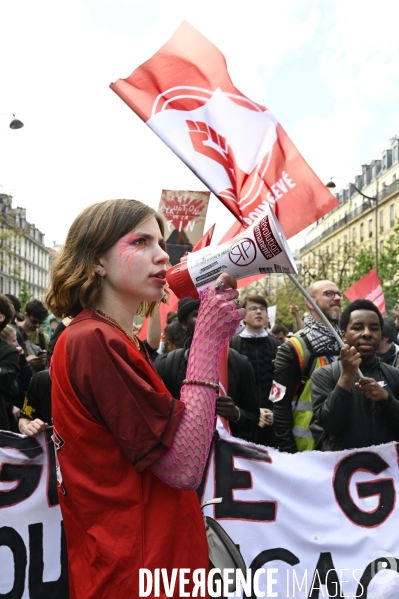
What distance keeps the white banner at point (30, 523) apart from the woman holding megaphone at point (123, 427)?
1.31m

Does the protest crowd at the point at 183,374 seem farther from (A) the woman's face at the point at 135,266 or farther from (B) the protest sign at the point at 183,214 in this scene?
(B) the protest sign at the point at 183,214

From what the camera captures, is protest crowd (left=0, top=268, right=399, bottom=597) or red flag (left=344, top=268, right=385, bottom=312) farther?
red flag (left=344, top=268, right=385, bottom=312)

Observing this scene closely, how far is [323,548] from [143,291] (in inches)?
72.4

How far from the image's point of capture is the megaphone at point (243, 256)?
6.49 feet

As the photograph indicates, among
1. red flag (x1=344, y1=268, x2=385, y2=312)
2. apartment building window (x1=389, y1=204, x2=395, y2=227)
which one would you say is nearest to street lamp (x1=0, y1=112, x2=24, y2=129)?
red flag (x1=344, y1=268, x2=385, y2=312)

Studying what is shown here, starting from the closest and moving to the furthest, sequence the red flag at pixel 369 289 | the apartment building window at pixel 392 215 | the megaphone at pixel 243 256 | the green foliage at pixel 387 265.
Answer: the megaphone at pixel 243 256 → the red flag at pixel 369 289 → the green foliage at pixel 387 265 → the apartment building window at pixel 392 215

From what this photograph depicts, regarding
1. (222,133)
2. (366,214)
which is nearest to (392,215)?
(366,214)

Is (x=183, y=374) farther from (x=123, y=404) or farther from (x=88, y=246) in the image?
(x=123, y=404)

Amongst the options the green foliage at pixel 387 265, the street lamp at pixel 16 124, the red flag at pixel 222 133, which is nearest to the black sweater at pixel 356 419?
the red flag at pixel 222 133

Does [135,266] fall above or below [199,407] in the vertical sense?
above

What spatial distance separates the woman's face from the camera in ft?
5.65

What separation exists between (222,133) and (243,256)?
276 centimetres

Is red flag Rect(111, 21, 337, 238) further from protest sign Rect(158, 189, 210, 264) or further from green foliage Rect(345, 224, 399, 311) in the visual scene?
green foliage Rect(345, 224, 399, 311)

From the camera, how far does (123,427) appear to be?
59.7 inches
